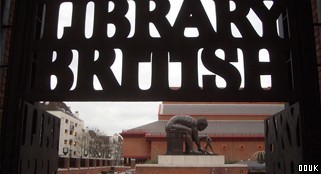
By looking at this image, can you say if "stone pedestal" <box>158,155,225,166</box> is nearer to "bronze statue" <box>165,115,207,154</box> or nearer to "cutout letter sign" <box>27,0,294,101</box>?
"bronze statue" <box>165,115,207,154</box>

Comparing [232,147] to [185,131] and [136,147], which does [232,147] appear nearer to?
[136,147]

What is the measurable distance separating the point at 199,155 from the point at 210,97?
56.3 ft

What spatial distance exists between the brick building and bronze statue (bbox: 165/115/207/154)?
15341mm

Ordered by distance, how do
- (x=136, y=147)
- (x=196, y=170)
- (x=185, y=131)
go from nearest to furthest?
1. (x=185, y=131)
2. (x=196, y=170)
3. (x=136, y=147)

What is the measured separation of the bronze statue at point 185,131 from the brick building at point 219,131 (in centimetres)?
1534

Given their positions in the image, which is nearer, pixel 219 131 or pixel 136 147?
pixel 219 131

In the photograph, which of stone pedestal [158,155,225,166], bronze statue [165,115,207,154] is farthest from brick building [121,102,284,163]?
bronze statue [165,115,207,154]

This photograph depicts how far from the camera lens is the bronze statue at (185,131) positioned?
19031 millimetres

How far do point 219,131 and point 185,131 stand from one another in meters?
19.2

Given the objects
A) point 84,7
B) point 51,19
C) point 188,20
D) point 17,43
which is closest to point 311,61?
point 188,20

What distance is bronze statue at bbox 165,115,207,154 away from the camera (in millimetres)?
19031

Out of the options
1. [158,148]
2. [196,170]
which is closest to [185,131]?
[196,170]

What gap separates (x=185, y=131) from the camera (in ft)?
62.8

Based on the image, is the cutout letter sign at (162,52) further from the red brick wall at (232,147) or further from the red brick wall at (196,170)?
the red brick wall at (232,147)
